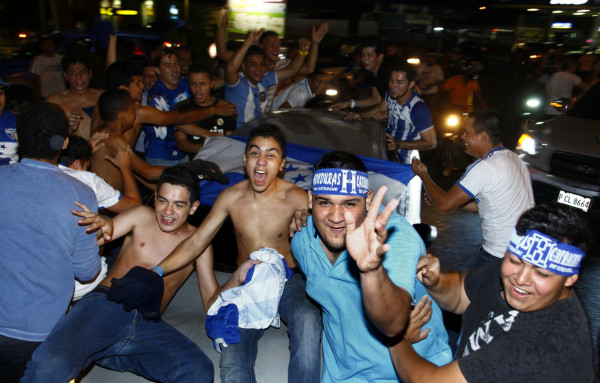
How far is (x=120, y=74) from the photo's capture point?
567 centimetres

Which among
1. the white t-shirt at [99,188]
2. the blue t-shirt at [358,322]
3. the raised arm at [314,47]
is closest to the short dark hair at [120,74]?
the white t-shirt at [99,188]

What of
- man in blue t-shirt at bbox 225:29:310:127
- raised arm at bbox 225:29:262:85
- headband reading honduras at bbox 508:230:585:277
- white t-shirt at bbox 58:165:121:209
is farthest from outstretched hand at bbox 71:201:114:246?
raised arm at bbox 225:29:262:85

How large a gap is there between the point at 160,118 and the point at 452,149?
5441mm

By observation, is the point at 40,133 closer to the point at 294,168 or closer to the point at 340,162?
the point at 340,162

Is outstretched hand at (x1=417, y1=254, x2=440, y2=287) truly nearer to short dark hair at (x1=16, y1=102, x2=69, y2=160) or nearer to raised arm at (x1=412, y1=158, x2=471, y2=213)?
raised arm at (x1=412, y1=158, x2=471, y2=213)

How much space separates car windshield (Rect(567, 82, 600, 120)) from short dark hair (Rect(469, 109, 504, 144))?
3913mm

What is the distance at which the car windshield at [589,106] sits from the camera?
6.77 metres

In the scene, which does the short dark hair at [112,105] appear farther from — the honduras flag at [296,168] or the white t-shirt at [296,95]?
the white t-shirt at [296,95]

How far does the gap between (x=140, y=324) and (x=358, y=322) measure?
53.3 inches

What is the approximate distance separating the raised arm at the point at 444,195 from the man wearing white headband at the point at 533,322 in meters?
1.47

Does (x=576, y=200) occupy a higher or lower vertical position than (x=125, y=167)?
lower

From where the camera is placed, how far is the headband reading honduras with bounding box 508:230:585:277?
1.92m

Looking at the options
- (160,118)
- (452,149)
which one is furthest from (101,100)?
(452,149)

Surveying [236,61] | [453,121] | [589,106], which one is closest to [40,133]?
[236,61]
